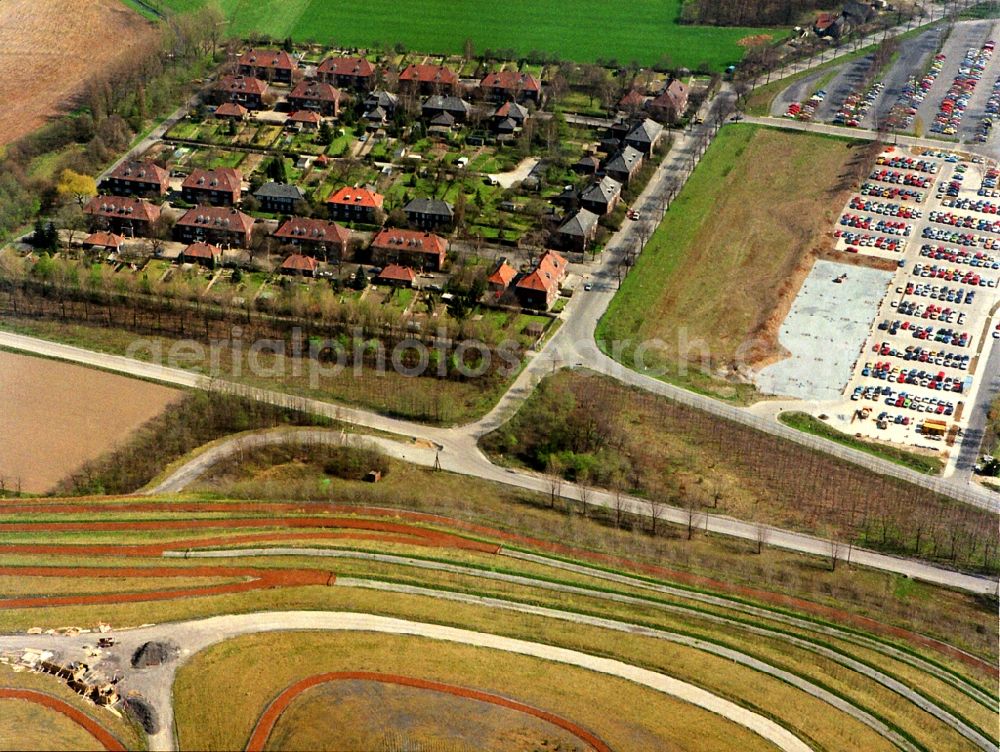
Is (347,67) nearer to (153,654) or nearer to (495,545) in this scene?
(495,545)

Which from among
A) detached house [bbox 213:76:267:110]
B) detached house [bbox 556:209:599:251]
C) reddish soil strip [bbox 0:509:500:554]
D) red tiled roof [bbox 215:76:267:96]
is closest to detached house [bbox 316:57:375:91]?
red tiled roof [bbox 215:76:267:96]

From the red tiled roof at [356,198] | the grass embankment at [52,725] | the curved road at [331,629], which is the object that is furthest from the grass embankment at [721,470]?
the grass embankment at [52,725]

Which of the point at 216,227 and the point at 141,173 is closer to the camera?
the point at 216,227

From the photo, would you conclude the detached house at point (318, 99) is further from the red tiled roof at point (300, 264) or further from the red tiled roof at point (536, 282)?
the red tiled roof at point (536, 282)

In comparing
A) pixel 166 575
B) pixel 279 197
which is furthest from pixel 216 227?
pixel 166 575

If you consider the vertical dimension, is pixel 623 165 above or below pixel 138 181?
above

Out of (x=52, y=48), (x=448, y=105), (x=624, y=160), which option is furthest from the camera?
(x=52, y=48)

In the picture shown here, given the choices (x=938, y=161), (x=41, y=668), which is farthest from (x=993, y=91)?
A: (x=41, y=668)
